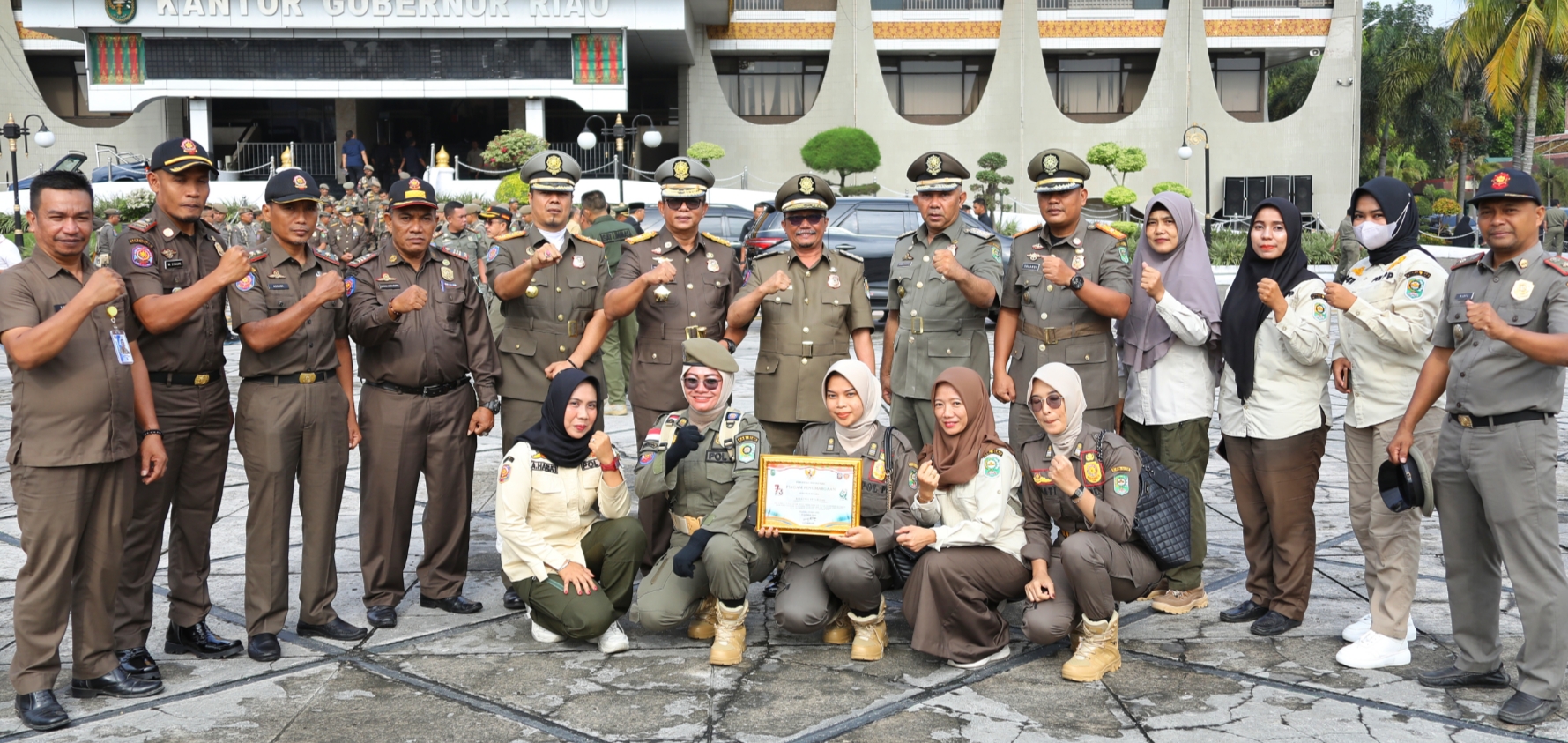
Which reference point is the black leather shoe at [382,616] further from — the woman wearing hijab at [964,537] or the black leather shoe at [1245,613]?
the black leather shoe at [1245,613]

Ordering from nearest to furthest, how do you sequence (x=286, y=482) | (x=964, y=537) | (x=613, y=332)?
1. (x=964, y=537)
2. (x=286, y=482)
3. (x=613, y=332)

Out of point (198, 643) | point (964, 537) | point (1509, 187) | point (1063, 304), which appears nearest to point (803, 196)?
point (1063, 304)

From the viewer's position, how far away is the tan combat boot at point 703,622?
531 cm

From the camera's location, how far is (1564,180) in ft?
148

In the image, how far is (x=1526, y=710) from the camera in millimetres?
4277

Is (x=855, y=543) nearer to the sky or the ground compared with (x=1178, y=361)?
nearer to the ground

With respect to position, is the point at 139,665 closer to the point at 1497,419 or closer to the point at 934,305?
the point at 934,305

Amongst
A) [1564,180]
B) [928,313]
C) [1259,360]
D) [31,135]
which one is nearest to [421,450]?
[928,313]

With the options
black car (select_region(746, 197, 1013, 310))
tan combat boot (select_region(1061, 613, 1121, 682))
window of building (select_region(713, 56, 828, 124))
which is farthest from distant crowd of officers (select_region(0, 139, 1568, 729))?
window of building (select_region(713, 56, 828, 124))

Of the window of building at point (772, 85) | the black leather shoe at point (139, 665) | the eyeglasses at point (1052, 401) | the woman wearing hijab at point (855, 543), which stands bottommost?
the black leather shoe at point (139, 665)

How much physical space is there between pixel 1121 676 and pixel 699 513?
71.0 inches

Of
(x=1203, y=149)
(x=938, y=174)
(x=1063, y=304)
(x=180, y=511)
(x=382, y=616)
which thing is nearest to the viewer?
(x=180, y=511)

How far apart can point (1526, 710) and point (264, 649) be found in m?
4.51

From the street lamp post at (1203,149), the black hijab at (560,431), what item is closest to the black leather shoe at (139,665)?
the black hijab at (560,431)
